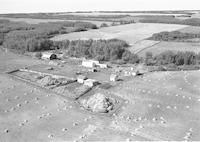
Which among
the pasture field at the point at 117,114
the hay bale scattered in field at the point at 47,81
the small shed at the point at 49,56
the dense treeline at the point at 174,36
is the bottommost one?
the pasture field at the point at 117,114

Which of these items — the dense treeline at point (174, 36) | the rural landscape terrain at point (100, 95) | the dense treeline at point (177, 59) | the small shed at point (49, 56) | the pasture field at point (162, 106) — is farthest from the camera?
the dense treeline at point (174, 36)

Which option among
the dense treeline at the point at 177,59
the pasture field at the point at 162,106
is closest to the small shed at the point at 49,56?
the dense treeline at the point at 177,59

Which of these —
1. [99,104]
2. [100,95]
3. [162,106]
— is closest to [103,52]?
[100,95]

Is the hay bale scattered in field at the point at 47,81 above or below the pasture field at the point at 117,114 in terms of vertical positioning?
above

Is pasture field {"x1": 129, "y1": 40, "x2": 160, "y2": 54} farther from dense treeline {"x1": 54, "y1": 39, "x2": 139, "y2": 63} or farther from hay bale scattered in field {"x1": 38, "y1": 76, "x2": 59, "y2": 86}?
hay bale scattered in field {"x1": 38, "y1": 76, "x2": 59, "y2": 86}

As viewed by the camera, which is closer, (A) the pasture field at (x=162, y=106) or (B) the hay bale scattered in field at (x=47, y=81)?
(A) the pasture field at (x=162, y=106)

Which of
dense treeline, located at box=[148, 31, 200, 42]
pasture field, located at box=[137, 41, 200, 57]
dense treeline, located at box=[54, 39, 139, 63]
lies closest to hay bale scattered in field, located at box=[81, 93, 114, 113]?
dense treeline, located at box=[54, 39, 139, 63]

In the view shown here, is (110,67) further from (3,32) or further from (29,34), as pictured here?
(3,32)

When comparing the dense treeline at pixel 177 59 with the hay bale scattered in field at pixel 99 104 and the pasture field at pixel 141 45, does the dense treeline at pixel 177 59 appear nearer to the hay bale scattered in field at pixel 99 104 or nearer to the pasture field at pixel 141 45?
the pasture field at pixel 141 45

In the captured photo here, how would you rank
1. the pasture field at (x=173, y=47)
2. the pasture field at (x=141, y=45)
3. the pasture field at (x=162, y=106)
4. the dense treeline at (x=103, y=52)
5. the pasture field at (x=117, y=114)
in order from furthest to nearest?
1. the pasture field at (x=141, y=45)
2. the pasture field at (x=173, y=47)
3. the dense treeline at (x=103, y=52)
4. the pasture field at (x=162, y=106)
5. the pasture field at (x=117, y=114)
